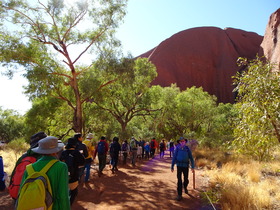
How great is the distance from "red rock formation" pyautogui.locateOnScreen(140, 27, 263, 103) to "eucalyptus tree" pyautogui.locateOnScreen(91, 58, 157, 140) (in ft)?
129

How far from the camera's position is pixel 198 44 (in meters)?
69.0

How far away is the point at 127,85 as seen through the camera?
1361 cm

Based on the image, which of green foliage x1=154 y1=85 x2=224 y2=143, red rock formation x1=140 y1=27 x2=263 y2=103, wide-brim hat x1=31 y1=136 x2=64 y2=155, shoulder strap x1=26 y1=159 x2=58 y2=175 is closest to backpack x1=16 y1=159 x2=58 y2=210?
shoulder strap x1=26 y1=159 x2=58 y2=175

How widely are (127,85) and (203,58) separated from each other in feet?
195

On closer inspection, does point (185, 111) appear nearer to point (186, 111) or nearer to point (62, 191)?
point (186, 111)

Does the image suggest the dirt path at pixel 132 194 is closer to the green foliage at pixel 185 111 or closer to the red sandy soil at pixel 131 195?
the red sandy soil at pixel 131 195

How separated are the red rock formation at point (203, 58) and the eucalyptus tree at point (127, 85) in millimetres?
39434

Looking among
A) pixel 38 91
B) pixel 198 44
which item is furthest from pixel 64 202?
pixel 198 44

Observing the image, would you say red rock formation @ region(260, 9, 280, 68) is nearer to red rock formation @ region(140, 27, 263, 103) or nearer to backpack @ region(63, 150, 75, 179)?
red rock formation @ region(140, 27, 263, 103)

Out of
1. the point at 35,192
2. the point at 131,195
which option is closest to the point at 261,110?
the point at 131,195

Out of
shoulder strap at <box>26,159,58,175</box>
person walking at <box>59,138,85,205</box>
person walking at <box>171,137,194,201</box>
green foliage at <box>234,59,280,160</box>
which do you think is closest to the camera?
shoulder strap at <box>26,159,58,175</box>

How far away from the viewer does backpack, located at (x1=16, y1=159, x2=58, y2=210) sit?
2.02m

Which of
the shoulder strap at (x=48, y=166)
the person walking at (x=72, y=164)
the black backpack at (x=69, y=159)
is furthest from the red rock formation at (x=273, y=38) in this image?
the shoulder strap at (x=48, y=166)

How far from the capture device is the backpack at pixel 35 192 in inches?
79.7
